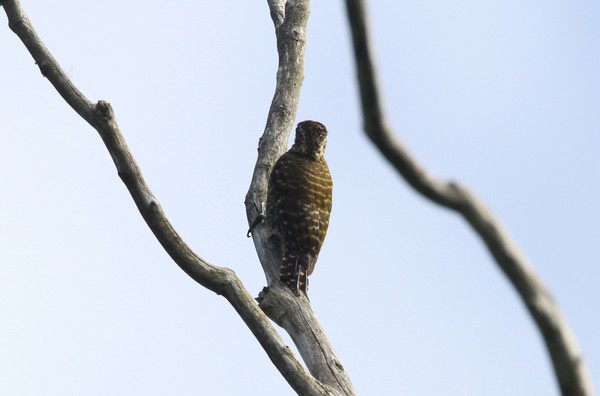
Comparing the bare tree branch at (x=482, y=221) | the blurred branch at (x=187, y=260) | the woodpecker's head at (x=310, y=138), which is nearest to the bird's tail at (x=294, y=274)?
the blurred branch at (x=187, y=260)

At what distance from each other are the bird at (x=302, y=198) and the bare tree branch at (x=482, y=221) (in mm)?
4721

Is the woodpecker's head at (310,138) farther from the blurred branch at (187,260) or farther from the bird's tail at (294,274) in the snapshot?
the blurred branch at (187,260)

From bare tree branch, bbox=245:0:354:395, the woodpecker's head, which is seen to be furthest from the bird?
bare tree branch, bbox=245:0:354:395

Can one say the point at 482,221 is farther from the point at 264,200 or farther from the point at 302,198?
the point at 302,198

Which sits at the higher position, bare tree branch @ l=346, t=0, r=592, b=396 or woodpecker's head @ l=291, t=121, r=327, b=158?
woodpecker's head @ l=291, t=121, r=327, b=158

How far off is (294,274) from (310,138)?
7.43 feet

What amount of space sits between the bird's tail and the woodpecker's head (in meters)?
1.71

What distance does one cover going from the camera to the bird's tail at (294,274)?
7.07 meters

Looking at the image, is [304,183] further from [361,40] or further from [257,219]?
[361,40]

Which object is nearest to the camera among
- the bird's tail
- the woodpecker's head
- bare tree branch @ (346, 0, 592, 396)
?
bare tree branch @ (346, 0, 592, 396)

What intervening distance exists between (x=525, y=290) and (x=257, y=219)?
5.13 m

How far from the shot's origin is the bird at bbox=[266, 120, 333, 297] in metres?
8.07

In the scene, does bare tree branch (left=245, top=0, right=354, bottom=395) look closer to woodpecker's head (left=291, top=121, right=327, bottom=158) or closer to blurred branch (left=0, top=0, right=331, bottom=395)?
blurred branch (left=0, top=0, right=331, bottom=395)

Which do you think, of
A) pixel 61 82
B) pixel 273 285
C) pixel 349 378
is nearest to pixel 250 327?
pixel 349 378
